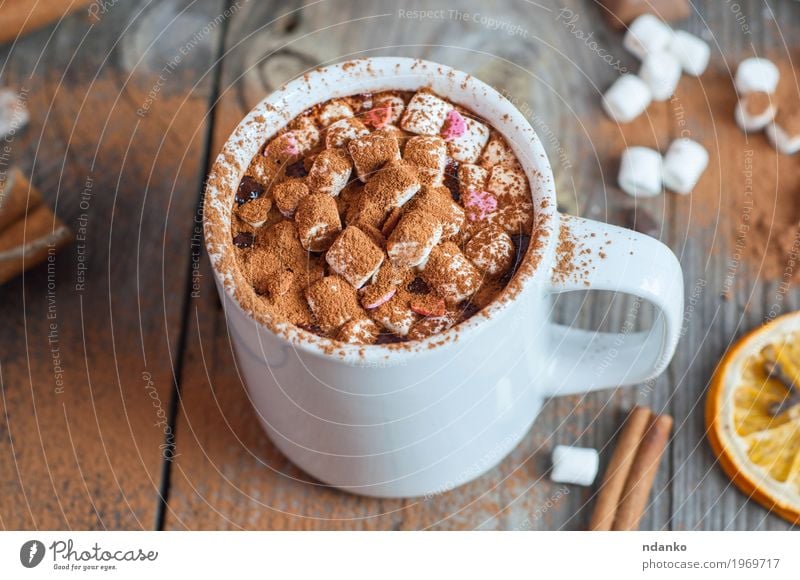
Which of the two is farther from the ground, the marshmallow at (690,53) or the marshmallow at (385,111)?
the marshmallow at (690,53)

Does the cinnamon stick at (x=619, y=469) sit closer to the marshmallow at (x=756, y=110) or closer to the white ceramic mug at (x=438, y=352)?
the white ceramic mug at (x=438, y=352)

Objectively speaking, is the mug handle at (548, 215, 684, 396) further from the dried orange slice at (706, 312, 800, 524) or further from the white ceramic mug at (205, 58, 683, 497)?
the dried orange slice at (706, 312, 800, 524)

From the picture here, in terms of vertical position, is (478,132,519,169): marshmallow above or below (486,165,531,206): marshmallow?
above

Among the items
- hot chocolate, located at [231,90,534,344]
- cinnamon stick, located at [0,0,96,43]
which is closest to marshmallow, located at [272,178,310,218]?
hot chocolate, located at [231,90,534,344]

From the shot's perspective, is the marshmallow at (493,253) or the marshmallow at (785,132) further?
the marshmallow at (785,132)

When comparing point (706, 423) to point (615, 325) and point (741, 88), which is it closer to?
point (615, 325)

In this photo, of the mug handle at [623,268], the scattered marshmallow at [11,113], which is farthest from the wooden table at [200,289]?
the mug handle at [623,268]
